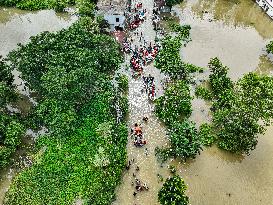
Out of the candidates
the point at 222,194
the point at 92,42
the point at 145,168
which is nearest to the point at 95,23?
the point at 92,42

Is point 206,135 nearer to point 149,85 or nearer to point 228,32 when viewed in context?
point 149,85

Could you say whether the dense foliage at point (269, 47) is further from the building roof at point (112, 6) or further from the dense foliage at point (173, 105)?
the building roof at point (112, 6)

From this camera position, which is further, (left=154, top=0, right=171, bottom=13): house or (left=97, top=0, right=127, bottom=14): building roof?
(left=154, top=0, right=171, bottom=13): house

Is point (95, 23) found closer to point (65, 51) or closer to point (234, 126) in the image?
point (65, 51)

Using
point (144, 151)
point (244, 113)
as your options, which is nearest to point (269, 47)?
point (244, 113)

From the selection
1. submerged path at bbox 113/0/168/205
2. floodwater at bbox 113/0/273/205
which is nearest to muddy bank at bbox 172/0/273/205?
floodwater at bbox 113/0/273/205

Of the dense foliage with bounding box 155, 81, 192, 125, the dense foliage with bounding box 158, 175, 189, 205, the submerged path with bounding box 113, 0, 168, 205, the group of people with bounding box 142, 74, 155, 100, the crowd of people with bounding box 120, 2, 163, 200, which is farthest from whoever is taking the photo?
the group of people with bounding box 142, 74, 155, 100

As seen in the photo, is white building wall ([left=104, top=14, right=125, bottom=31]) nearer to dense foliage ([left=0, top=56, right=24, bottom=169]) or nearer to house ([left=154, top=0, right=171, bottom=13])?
house ([left=154, top=0, right=171, bottom=13])
